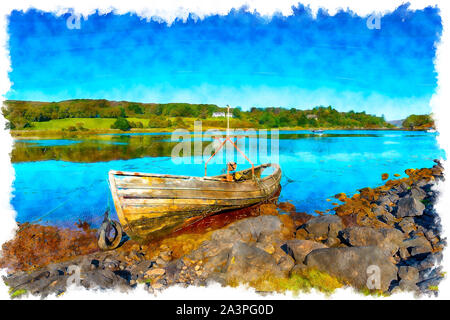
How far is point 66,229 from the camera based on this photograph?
14.1 m

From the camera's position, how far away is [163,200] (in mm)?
11180

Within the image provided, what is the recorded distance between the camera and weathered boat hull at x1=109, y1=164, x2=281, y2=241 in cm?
1049

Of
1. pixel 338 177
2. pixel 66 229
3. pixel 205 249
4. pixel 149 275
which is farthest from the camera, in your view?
pixel 338 177

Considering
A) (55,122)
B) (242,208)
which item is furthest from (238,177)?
(55,122)

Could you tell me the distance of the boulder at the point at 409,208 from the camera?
12172 millimetres

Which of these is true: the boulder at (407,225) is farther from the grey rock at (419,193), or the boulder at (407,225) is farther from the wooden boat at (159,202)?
the wooden boat at (159,202)

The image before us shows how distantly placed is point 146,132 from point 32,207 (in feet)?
240

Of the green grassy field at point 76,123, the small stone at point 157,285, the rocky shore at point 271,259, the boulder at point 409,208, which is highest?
the green grassy field at point 76,123

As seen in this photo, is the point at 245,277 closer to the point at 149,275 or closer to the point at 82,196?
the point at 149,275

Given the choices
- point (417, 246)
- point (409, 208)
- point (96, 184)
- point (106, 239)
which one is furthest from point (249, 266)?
point (96, 184)

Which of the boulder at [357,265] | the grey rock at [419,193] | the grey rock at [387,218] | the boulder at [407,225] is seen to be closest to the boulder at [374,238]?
the boulder at [357,265]

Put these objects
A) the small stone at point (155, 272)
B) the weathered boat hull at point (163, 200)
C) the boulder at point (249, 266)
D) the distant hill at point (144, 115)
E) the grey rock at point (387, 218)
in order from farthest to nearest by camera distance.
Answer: the distant hill at point (144, 115)
the grey rock at point (387, 218)
the weathered boat hull at point (163, 200)
the small stone at point (155, 272)
the boulder at point (249, 266)

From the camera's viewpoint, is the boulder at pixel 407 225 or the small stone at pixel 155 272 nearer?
the small stone at pixel 155 272

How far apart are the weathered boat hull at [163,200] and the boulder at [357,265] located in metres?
6.09
